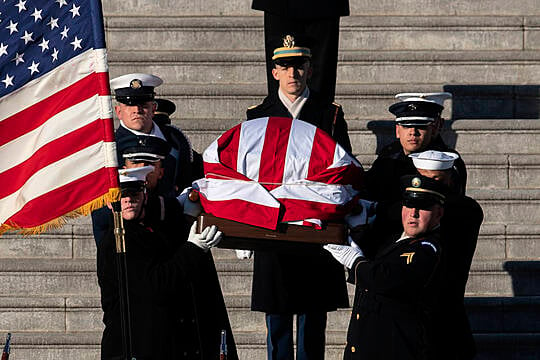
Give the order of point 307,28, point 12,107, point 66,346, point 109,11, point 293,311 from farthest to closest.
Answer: point 109,11 → point 307,28 → point 66,346 → point 293,311 → point 12,107

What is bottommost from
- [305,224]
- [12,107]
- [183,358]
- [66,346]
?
[66,346]

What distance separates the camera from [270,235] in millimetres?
7551

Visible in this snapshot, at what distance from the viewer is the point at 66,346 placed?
32.9 ft

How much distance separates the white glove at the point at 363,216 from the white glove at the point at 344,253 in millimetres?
160

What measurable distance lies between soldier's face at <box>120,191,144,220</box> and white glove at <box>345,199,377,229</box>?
1.15m

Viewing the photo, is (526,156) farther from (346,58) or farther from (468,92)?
(346,58)

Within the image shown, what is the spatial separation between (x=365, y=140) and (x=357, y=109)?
485 millimetres

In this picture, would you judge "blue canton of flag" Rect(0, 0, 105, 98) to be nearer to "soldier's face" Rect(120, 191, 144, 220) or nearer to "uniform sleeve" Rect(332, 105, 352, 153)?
"soldier's face" Rect(120, 191, 144, 220)

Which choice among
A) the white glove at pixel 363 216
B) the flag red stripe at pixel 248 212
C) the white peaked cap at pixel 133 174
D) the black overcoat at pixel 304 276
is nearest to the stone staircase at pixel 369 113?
the black overcoat at pixel 304 276

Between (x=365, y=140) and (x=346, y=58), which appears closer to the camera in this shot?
(x=365, y=140)

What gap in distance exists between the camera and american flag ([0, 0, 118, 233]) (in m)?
6.92

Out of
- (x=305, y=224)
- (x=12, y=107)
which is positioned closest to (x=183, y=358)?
(x=305, y=224)

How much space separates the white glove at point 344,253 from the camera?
25.1 feet

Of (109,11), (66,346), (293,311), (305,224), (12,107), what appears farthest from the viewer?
(109,11)
